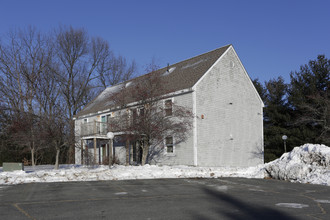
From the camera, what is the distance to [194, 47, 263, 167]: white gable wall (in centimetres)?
2267

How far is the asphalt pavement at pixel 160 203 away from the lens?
23.9 ft

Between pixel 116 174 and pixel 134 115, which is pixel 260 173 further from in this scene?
pixel 134 115

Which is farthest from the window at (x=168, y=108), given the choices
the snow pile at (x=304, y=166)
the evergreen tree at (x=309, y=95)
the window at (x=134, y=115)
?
the evergreen tree at (x=309, y=95)

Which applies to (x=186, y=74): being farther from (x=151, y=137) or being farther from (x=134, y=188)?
(x=134, y=188)

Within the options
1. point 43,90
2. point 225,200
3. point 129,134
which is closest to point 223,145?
point 129,134

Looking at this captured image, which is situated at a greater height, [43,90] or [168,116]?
[43,90]

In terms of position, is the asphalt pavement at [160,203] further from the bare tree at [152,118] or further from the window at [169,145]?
the window at [169,145]

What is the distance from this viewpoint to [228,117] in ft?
80.6

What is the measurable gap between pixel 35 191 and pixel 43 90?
30.1 m

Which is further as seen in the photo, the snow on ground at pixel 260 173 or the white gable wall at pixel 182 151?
the white gable wall at pixel 182 151

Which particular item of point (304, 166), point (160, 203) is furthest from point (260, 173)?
point (160, 203)

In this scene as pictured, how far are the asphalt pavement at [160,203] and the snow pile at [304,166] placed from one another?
2.67 metres

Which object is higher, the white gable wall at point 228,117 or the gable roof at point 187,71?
the gable roof at point 187,71

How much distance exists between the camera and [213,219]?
6801 mm
